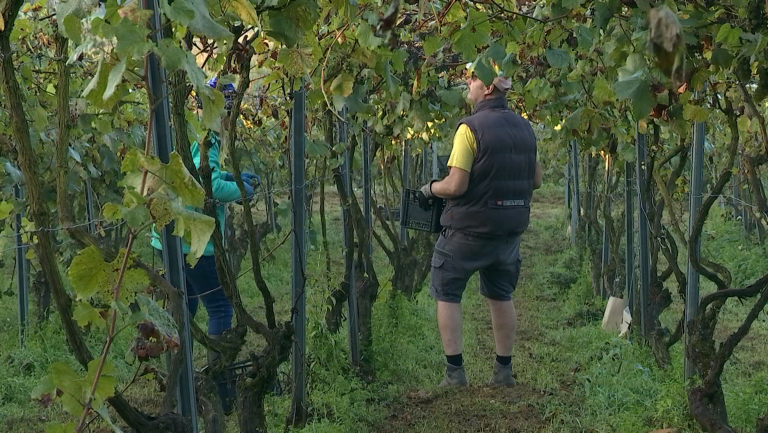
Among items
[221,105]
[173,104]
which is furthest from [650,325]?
[221,105]

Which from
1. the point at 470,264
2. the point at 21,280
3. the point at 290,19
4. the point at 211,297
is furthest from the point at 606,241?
the point at 290,19

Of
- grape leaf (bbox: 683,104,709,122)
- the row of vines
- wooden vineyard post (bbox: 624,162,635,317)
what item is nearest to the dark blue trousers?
the row of vines

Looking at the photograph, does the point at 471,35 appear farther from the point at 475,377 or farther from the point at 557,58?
the point at 475,377

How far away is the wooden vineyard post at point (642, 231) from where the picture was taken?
4.47 m

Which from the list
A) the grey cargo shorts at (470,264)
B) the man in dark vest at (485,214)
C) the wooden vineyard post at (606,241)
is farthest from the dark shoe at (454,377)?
the wooden vineyard post at (606,241)

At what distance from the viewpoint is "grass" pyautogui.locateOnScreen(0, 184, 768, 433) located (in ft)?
12.5

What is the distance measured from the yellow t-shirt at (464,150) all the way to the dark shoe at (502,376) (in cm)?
104

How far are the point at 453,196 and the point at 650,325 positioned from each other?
53.8 inches

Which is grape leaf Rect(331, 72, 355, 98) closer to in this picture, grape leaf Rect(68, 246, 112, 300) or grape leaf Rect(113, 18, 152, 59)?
grape leaf Rect(68, 246, 112, 300)

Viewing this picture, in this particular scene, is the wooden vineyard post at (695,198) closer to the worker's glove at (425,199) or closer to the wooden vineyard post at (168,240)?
the worker's glove at (425,199)

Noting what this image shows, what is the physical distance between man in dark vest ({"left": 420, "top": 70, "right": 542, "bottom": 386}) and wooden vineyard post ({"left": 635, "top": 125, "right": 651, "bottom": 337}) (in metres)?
0.57

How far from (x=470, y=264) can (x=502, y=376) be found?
2.08ft

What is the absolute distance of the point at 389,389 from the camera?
444cm

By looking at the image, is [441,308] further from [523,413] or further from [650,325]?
[650,325]
